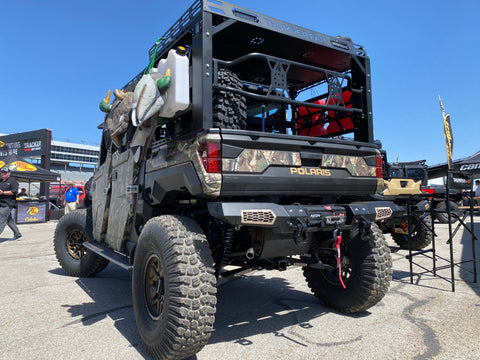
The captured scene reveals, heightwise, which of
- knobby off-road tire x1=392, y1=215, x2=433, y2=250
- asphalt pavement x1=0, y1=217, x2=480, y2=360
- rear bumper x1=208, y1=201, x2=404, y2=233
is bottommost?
asphalt pavement x1=0, y1=217, x2=480, y2=360

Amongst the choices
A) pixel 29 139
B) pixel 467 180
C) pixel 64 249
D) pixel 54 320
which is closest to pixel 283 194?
pixel 54 320

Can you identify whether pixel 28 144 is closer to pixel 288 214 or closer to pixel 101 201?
pixel 101 201

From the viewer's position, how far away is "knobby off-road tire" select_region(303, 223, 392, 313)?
133 inches

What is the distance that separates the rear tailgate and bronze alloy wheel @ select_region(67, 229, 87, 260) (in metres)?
3.61

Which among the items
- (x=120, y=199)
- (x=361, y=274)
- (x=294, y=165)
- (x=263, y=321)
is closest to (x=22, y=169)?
(x=120, y=199)

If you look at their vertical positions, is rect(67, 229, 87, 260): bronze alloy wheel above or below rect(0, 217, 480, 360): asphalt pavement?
above

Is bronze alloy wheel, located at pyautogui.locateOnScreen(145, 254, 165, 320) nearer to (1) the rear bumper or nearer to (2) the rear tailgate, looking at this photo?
(1) the rear bumper

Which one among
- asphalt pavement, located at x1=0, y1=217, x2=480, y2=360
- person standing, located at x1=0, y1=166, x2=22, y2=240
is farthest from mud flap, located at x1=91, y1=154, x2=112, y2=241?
person standing, located at x1=0, y1=166, x2=22, y2=240

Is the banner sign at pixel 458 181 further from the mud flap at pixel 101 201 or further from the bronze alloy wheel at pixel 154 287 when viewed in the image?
the mud flap at pixel 101 201

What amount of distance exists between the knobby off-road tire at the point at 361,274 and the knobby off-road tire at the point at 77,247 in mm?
3276

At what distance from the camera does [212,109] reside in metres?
2.80

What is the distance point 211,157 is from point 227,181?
0.22 metres

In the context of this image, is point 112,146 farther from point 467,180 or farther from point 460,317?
point 467,180

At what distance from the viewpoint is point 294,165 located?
3.01 m
